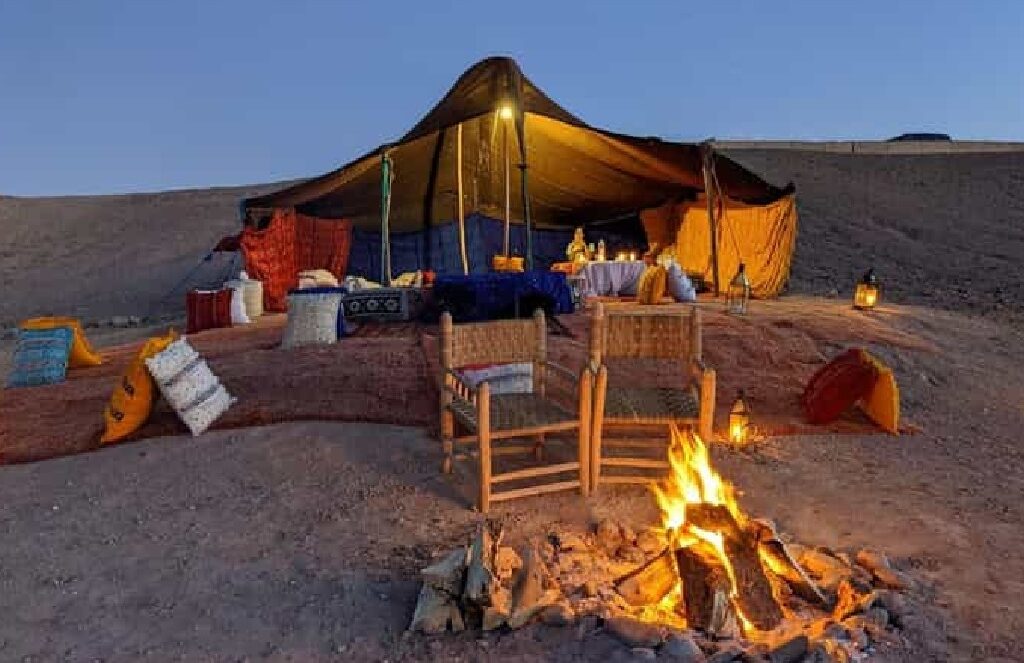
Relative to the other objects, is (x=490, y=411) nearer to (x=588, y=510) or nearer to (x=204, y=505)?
(x=588, y=510)

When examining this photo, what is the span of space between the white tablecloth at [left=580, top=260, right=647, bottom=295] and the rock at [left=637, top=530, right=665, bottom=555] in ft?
22.9

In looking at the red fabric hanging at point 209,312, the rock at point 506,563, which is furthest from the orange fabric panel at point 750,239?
the rock at point 506,563

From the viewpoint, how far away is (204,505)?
351cm

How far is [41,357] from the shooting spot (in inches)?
236

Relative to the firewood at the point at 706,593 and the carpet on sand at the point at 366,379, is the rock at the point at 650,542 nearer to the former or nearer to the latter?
the firewood at the point at 706,593

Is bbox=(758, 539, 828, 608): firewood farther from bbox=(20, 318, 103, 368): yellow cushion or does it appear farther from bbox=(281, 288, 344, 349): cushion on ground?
bbox=(20, 318, 103, 368): yellow cushion

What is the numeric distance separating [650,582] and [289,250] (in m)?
9.95

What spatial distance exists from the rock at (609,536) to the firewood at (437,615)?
2.53 ft

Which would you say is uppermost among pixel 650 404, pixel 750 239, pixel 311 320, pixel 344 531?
pixel 750 239

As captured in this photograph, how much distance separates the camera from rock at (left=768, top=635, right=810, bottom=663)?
214cm

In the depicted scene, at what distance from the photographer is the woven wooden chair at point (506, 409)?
3.33 m

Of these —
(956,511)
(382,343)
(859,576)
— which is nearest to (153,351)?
(382,343)

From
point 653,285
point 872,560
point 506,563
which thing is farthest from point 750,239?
point 506,563

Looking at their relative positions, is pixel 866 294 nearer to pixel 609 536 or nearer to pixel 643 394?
pixel 643 394
